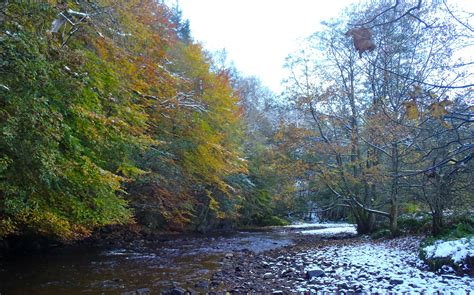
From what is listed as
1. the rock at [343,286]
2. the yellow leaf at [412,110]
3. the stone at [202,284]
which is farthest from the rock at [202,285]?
the yellow leaf at [412,110]

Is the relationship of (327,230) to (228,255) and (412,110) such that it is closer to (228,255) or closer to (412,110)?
(228,255)

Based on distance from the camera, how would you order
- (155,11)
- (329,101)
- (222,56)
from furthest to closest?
(222,56), (329,101), (155,11)

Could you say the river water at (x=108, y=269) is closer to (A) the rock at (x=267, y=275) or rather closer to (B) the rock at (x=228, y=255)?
(B) the rock at (x=228, y=255)

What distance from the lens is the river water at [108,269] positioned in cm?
725

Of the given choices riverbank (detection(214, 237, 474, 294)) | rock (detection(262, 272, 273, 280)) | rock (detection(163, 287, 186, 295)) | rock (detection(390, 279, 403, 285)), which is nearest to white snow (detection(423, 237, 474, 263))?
riverbank (detection(214, 237, 474, 294))

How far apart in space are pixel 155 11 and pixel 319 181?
11.1m

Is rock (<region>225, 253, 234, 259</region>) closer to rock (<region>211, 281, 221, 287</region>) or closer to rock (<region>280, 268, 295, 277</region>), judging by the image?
rock (<region>280, 268, 295, 277</region>)

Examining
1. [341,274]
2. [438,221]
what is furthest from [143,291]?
[438,221]

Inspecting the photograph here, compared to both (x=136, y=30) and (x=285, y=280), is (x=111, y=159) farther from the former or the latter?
(x=285, y=280)

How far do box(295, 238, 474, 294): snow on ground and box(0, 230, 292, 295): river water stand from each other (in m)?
2.77

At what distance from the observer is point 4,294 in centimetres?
650

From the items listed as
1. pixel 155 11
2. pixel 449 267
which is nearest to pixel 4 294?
pixel 449 267

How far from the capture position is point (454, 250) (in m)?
7.35

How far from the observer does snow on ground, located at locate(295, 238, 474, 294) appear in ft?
20.3
